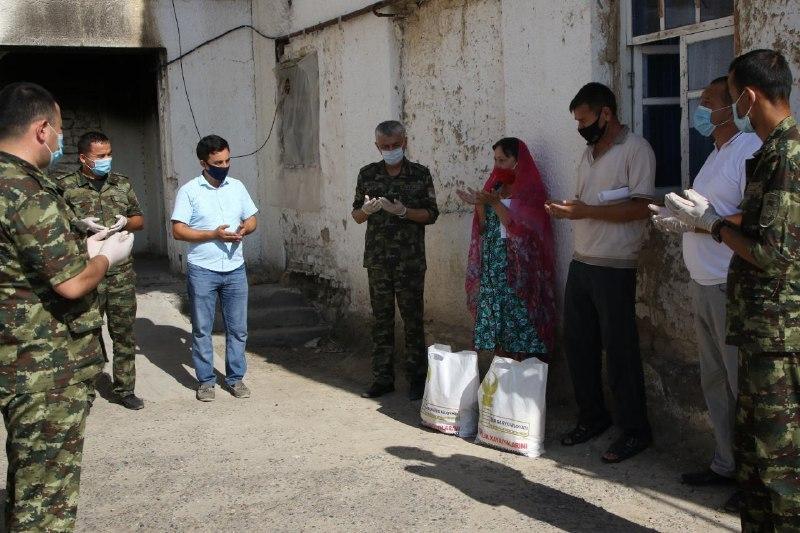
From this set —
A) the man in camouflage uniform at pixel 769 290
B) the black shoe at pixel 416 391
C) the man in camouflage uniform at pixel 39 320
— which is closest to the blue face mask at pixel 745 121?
the man in camouflage uniform at pixel 769 290

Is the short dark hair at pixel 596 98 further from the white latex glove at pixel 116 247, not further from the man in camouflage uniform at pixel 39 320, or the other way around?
the man in camouflage uniform at pixel 39 320

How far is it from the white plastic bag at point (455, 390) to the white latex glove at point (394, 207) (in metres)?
1.09

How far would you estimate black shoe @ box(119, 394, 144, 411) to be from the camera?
6.64 metres

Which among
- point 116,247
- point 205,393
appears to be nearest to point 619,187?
point 116,247

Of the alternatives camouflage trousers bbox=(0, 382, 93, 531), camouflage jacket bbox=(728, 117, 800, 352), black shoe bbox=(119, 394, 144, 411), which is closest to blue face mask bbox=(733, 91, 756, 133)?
camouflage jacket bbox=(728, 117, 800, 352)

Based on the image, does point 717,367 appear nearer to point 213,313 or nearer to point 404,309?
point 404,309

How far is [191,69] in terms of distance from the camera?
33.0 ft

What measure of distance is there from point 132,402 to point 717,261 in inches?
171

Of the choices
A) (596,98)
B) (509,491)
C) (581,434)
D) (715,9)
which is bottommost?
(509,491)

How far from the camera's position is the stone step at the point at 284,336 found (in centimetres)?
861

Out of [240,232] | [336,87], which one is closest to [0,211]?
[240,232]

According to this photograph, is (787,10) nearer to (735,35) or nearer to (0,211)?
(735,35)

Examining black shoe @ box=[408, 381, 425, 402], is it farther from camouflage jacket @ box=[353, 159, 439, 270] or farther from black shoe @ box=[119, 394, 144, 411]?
black shoe @ box=[119, 394, 144, 411]

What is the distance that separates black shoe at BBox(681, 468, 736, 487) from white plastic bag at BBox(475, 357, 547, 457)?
872 mm
